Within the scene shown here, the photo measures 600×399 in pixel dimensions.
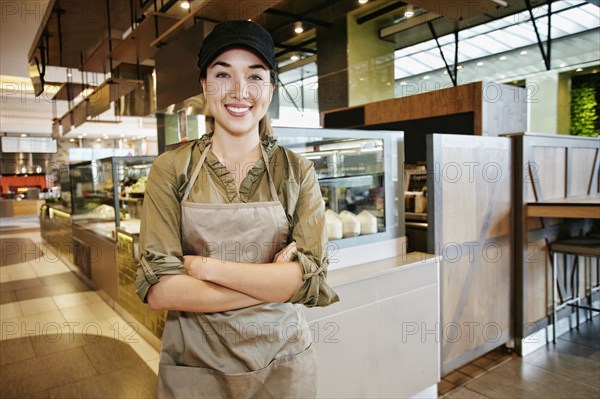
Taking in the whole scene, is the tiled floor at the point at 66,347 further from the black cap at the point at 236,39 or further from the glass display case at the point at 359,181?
the black cap at the point at 236,39

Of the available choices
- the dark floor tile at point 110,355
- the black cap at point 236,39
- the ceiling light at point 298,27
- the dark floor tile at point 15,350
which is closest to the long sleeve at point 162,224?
the black cap at point 236,39

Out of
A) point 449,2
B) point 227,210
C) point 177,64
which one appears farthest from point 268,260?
point 177,64

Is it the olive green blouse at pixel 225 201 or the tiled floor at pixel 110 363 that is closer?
the olive green blouse at pixel 225 201

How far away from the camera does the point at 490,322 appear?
3.37 meters

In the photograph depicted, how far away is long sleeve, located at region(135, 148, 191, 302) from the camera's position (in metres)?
1.08

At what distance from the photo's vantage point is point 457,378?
3.11m

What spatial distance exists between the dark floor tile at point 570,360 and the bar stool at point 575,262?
0.18 meters

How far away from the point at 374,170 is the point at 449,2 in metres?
1.41

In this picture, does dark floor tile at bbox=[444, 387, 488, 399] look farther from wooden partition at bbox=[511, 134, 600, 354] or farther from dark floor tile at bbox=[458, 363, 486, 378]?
wooden partition at bbox=[511, 134, 600, 354]

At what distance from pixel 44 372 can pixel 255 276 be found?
2942mm

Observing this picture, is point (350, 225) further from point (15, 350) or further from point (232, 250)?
point (15, 350)

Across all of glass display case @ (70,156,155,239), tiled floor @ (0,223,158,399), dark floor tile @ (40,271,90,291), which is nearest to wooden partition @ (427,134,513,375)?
tiled floor @ (0,223,158,399)

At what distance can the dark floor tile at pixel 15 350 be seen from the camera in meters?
3.42

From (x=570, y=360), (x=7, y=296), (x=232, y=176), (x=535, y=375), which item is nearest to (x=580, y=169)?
(x=570, y=360)
